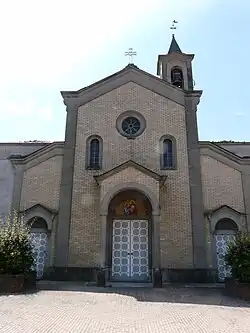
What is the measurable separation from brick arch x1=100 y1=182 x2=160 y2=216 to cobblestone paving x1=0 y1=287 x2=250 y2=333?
402 cm

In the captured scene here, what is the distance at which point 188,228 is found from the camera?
1636 cm

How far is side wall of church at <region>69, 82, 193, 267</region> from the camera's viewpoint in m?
16.2

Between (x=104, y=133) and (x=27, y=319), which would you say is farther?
(x=104, y=133)

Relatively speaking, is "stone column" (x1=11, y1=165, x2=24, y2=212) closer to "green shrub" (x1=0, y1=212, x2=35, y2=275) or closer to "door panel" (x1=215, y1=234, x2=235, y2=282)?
"green shrub" (x1=0, y1=212, x2=35, y2=275)

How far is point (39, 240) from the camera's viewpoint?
660 inches

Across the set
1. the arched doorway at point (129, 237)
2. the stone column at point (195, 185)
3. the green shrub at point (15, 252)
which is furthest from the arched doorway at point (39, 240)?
the stone column at point (195, 185)

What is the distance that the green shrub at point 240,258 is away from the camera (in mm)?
11969

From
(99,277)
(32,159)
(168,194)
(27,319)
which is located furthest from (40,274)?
(27,319)

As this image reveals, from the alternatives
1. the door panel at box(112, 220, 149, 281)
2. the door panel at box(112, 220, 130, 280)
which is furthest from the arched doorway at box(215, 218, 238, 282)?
the door panel at box(112, 220, 130, 280)

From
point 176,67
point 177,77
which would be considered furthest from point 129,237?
point 176,67

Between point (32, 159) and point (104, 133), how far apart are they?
4.09m

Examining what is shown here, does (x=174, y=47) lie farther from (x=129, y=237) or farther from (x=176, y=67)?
(x=129, y=237)

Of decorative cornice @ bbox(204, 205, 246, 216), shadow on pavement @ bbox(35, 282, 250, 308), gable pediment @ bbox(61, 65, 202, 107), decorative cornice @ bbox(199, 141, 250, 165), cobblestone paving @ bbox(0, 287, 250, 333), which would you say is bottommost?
cobblestone paving @ bbox(0, 287, 250, 333)

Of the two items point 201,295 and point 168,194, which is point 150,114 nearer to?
point 168,194
